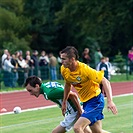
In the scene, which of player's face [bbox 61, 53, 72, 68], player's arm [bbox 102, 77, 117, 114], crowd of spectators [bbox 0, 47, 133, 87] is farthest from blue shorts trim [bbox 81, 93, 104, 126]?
crowd of spectators [bbox 0, 47, 133, 87]

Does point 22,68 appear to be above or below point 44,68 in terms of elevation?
above

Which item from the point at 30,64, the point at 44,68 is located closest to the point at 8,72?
the point at 30,64

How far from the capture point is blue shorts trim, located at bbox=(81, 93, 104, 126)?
932cm

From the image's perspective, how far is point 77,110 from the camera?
9.65 m

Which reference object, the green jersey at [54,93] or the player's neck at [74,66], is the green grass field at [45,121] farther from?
the player's neck at [74,66]

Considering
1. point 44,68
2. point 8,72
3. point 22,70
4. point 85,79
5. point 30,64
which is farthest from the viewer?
point 44,68

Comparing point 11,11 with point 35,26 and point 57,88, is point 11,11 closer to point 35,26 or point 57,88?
point 35,26

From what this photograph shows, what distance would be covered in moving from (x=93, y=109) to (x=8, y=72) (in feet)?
58.5

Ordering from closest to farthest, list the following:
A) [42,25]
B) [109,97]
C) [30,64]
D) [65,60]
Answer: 1. [109,97]
2. [65,60]
3. [30,64]
4. [42,25]

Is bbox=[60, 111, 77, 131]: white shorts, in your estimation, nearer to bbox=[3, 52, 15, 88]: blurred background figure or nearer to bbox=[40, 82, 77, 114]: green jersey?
bbox=[40, 82, 77, 114]: green jersey

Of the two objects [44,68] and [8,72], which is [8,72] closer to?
[8,72]

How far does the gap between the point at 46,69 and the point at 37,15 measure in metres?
26.7

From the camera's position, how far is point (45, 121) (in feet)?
49.8

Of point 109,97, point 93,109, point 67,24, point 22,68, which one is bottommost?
point 93,109
